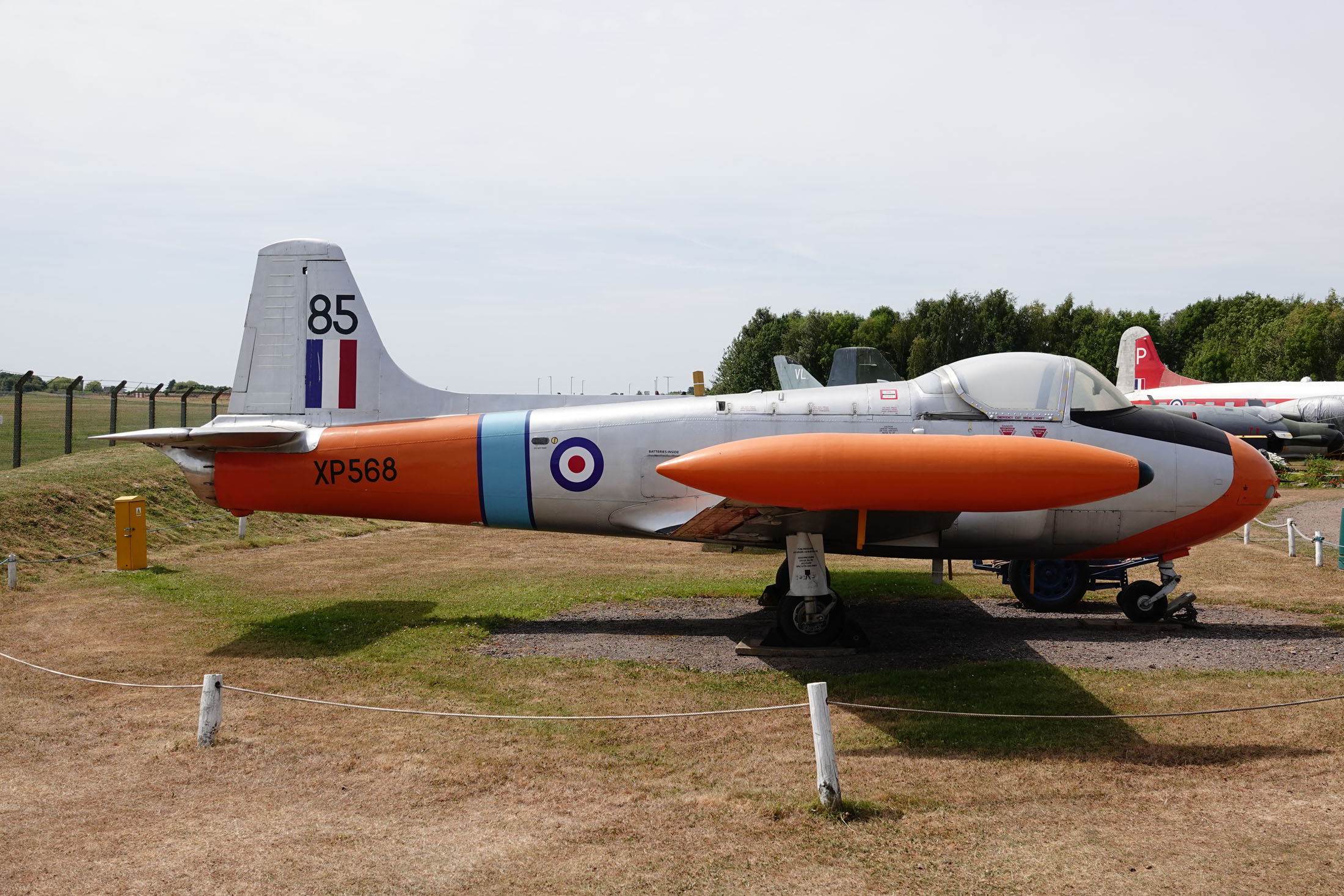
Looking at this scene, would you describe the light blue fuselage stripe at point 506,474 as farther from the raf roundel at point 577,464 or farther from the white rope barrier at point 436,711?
the white rope barrier at point 436,711

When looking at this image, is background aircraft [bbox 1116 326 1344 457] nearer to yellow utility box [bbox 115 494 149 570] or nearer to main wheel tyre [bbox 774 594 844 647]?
main wheel tyre [bbox 774 594 844 647]

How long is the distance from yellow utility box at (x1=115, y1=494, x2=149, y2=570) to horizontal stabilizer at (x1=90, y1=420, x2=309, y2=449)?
4.56 meters

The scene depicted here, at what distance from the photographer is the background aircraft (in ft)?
106

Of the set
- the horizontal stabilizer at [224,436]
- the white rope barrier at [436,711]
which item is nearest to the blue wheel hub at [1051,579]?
the white rope barrier at [436,711]

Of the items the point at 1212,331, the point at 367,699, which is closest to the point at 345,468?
the point at 367,699

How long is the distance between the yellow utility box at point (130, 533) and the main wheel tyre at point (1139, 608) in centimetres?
1367

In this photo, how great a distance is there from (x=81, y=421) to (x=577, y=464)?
29.2 meters

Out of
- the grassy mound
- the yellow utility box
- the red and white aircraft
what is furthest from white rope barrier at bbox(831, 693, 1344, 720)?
the red and white aircraft

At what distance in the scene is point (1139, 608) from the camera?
1026cm

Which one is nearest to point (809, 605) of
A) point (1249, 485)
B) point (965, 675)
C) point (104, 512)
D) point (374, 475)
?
point (965, 675)

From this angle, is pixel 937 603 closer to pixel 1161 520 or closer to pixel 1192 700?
pixel 1161 520

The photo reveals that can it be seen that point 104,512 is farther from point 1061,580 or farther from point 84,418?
point 84,418

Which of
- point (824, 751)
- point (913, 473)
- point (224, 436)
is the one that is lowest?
point (824, 751)

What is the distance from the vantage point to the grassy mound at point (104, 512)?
14.8 m
